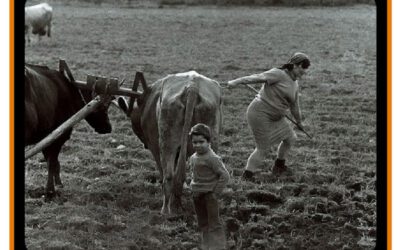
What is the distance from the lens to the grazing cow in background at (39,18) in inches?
800

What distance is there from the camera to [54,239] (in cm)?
607

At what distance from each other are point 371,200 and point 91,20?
41.4 ft

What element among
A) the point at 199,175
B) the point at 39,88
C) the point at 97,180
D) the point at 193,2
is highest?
the point at 193,2

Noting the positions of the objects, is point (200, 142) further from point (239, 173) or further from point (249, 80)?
point (239, 173)

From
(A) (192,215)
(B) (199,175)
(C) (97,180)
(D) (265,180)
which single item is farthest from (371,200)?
(C) (97,180)

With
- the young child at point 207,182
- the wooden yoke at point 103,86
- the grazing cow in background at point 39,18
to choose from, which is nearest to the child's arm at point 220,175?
the young child at point 207,182

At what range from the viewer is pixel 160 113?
256 inches

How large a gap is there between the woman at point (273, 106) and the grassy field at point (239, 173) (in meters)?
0.40

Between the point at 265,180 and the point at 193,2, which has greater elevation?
the point at 193,2

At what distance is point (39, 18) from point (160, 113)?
50.8 feet

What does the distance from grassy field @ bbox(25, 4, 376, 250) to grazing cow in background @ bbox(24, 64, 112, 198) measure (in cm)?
37
